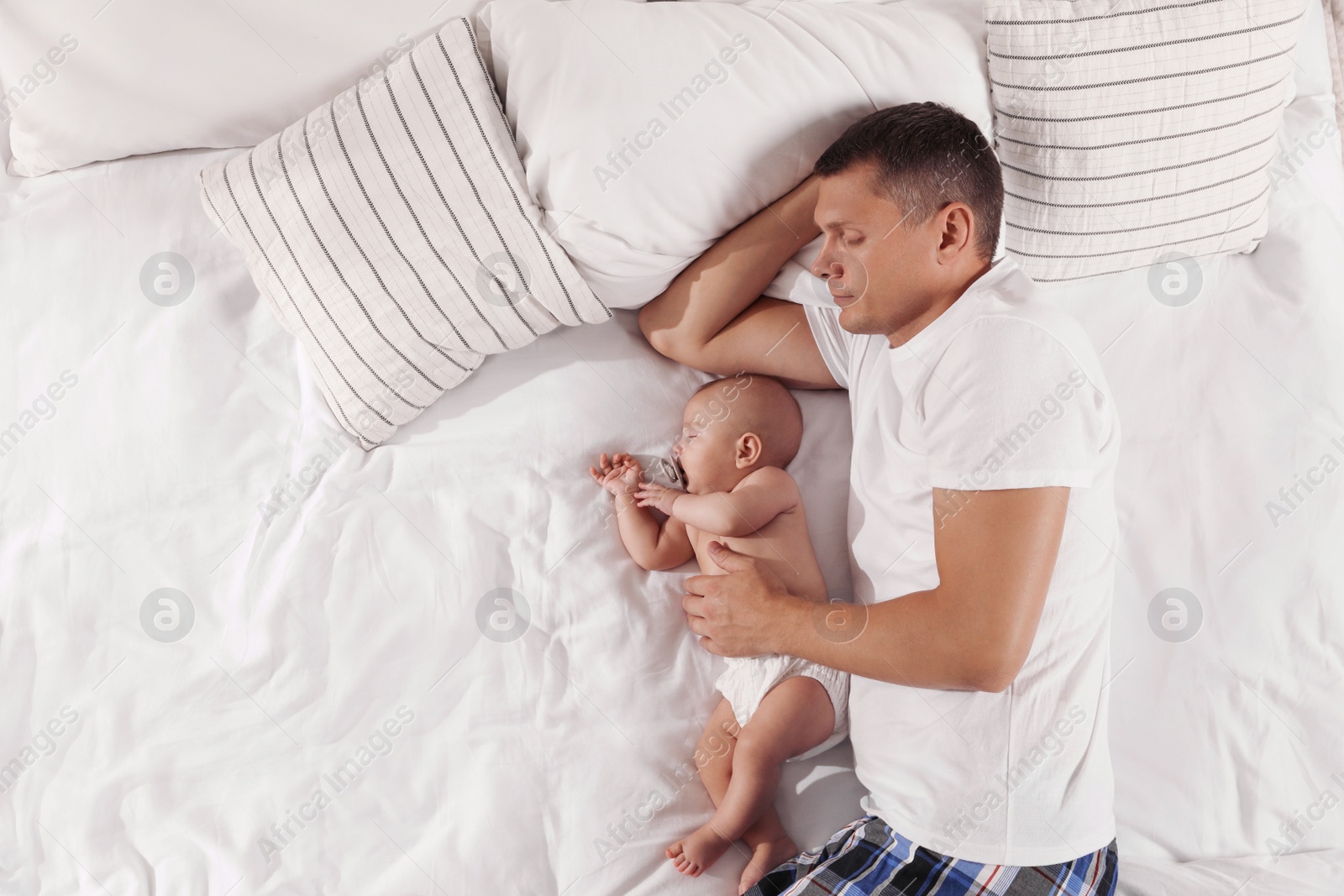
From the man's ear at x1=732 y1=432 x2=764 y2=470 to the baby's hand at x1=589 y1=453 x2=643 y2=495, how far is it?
0.57 feet

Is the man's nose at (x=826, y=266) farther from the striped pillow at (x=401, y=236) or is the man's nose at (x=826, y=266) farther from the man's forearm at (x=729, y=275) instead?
the striped pillow at (x=401, y=236)

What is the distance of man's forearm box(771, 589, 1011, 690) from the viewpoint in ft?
4.14

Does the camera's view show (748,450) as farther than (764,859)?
Yes

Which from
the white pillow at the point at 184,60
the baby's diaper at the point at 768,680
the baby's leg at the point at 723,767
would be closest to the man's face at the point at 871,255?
the baby's diaper at the point at 768,680

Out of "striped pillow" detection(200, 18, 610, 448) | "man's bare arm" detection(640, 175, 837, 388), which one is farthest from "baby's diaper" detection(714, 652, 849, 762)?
"striped pillow" detection(200, 18, 610, 448)

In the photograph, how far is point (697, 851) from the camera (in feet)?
4.46

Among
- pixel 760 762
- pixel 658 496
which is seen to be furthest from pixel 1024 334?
pixel 760 762

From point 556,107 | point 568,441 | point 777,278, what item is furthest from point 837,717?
point 556,107

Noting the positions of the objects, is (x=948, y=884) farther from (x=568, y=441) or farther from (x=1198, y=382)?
(x=1198, y=382)

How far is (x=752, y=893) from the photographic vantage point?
1.34m

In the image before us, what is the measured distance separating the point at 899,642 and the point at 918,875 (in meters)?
0.34

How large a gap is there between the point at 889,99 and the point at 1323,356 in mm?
947

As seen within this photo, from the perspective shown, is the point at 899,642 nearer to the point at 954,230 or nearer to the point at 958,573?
the point at 958,573

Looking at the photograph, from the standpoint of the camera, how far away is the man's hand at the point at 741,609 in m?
1.41
